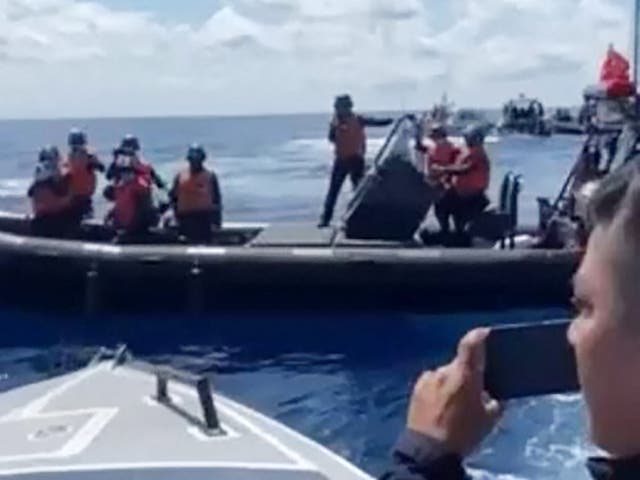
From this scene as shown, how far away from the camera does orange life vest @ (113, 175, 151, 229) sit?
1497 cm

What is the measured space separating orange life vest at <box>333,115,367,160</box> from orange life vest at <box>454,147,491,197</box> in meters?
1.28

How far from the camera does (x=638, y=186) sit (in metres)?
1.17

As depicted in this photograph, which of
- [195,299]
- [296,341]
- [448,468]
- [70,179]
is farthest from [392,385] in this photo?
[448,468]

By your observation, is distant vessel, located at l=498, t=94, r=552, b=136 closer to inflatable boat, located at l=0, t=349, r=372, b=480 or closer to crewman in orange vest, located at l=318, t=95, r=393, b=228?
crewman in orange vest, located at l=318, t=95, r=393, b=228

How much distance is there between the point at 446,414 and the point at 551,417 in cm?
879

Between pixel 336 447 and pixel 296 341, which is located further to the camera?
pixel 296 341

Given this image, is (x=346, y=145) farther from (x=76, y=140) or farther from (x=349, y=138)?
(x=76, y=140)

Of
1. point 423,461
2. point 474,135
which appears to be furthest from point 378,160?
point 423,461

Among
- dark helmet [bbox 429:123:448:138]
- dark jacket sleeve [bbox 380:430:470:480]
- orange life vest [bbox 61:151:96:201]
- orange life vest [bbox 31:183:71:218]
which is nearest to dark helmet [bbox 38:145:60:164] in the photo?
orange life vest [bbox 61:151:96:201]

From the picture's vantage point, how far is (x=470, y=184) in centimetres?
1510

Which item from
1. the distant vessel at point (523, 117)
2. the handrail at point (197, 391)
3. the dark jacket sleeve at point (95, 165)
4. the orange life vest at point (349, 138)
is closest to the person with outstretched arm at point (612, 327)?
the handrail at point (197, 391)

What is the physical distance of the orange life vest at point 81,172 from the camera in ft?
50.8

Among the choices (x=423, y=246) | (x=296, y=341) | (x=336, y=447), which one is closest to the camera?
(x=336, y=447)

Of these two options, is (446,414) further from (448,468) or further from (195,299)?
(195,299)
